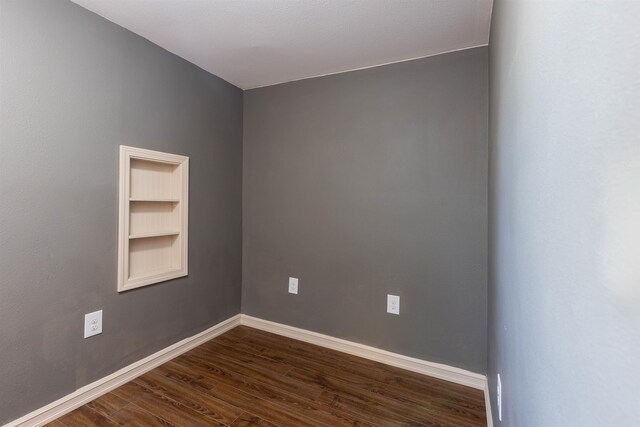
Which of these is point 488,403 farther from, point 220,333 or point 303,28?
point 303,28

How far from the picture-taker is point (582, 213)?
32 cm

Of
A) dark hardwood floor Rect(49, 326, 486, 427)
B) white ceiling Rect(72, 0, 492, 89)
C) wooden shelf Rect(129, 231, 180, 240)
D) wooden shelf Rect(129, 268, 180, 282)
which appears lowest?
dark hardwood floor Rect(49, 326, 486, 427)

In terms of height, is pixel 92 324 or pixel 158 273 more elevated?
pixel 158 273

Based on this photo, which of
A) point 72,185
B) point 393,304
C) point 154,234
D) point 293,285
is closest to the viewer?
point 72,185

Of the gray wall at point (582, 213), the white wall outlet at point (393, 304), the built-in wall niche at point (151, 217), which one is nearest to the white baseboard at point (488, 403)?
the white wall outlet at point (393, 304)

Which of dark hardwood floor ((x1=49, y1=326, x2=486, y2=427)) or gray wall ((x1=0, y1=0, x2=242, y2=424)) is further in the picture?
dark hardwood floor ((x1=49, y1=326, x2=486, y2=427))

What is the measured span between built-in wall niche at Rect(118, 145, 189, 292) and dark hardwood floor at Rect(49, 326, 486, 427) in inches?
25.6

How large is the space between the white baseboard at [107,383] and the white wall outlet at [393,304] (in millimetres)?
1466

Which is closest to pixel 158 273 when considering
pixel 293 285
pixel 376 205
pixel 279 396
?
pixel 293 285

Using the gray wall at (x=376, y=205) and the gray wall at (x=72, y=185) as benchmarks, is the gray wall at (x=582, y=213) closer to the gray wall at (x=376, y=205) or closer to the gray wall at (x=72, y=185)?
the gray wall at (x=376, y=205)

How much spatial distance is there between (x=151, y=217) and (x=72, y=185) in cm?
53

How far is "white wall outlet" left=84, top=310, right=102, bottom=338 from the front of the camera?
65.6 inches

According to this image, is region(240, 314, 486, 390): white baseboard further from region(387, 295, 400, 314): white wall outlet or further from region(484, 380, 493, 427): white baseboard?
region(387, 295, 400, 314): white wall outlet

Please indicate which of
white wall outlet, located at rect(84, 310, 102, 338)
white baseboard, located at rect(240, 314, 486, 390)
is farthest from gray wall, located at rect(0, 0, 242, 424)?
white baseboard, located at rect(240, 314, 486, 390)
